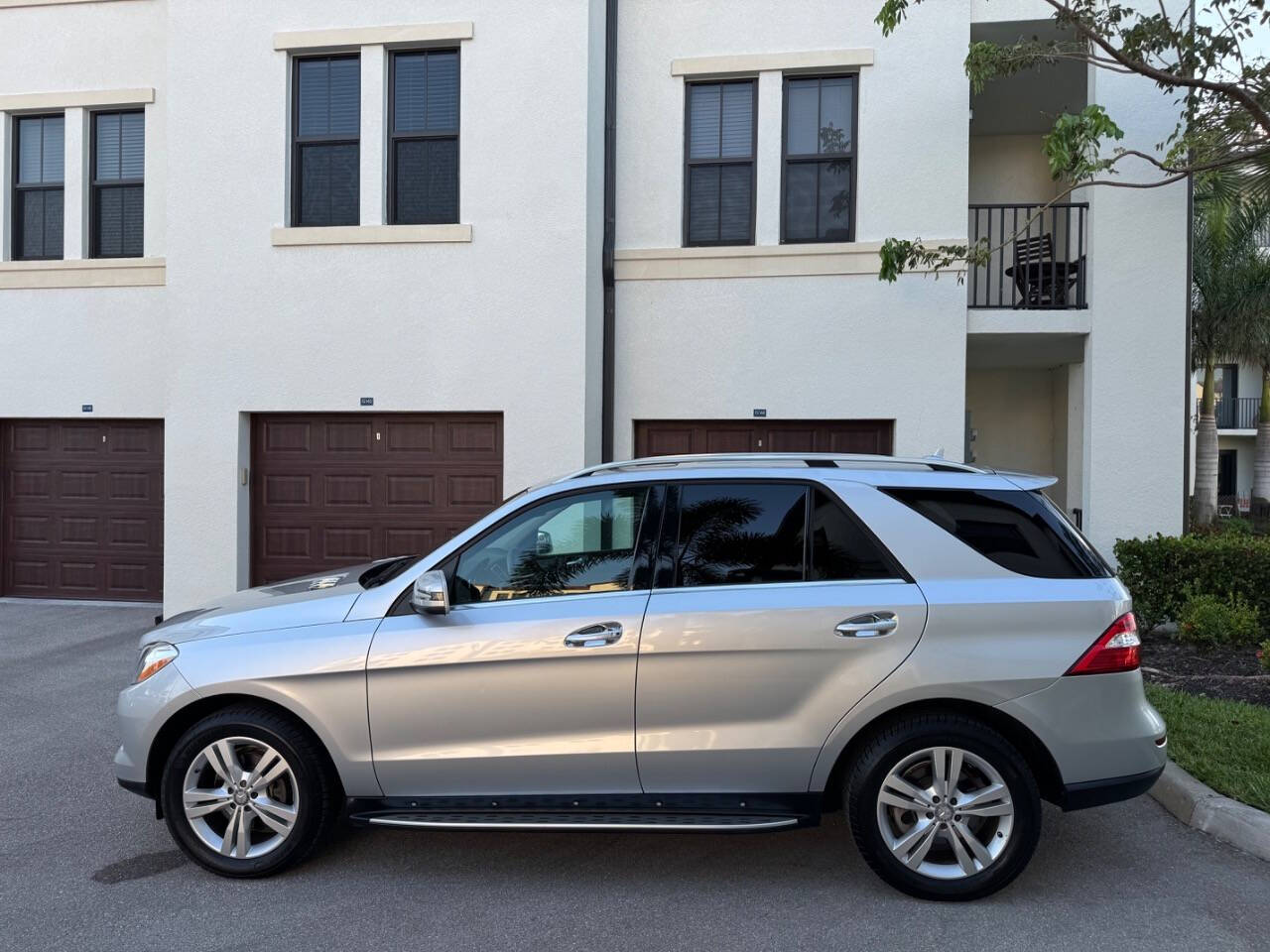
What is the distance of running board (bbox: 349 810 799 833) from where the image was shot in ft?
12.8

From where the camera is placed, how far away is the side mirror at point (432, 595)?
4.01m

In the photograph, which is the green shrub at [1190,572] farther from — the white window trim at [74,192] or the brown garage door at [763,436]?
the white window trim at [74,192]

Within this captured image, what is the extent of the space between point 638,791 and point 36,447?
10.2 meters

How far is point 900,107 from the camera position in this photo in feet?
30.7

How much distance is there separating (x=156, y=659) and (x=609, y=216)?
678 cm

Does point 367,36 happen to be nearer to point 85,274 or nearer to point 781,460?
point 85,274

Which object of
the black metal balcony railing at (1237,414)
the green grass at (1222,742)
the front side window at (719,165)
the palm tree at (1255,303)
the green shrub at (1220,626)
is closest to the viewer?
the green grass at (1222,742)

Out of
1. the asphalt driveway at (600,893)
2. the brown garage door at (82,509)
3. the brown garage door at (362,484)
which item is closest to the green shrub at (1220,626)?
the asphalt driveway at (600,893)

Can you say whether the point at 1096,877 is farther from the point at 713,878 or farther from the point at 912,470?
the point at 912,470

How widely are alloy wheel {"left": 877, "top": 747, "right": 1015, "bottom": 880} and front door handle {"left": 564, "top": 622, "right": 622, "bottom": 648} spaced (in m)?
1.27

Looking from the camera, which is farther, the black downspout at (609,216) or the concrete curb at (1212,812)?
the black downspout at (609,216)

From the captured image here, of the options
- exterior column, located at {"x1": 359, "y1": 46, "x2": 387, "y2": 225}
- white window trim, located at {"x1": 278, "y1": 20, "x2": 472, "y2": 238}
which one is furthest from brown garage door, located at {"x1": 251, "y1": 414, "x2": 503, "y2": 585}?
exterior column, located at {"x1": 359, "y1": 46, "x2": 387, "y2": 225}

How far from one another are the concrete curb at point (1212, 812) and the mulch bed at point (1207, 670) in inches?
76.3

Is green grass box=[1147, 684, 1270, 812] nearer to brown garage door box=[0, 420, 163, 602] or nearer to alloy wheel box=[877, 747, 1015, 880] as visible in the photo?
alloy wheel box=[877, 747, 1015, 880]
